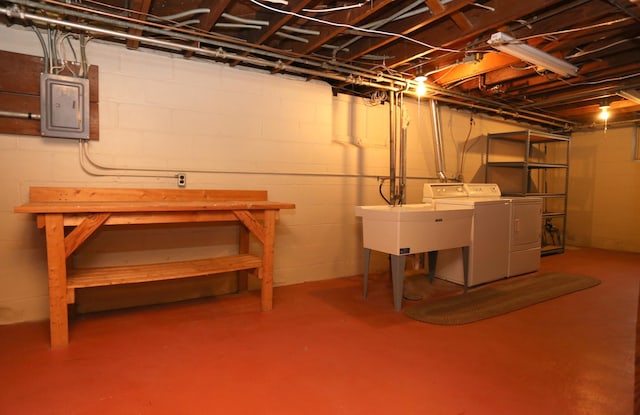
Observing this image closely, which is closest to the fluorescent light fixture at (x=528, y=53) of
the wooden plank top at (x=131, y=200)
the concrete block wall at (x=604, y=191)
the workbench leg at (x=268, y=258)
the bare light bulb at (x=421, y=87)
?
the bare light bulb at (x=421, y=87)

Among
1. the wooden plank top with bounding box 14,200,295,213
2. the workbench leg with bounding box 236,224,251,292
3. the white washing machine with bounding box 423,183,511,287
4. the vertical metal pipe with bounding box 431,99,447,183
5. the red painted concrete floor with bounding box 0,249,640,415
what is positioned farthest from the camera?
the vertical metal pipe with bounding box 431,99,447,183

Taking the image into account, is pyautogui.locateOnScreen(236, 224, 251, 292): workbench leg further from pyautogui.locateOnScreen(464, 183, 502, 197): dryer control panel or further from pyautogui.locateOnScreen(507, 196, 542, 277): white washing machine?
pyautogui.locateOnScreen(507, 196, 542, 277): white washing machine

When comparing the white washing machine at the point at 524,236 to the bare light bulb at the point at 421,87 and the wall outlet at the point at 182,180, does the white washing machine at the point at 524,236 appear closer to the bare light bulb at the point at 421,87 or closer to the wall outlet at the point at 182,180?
the bare light bulb at the point at 421,87

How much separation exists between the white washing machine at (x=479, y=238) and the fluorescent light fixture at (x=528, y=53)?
4.29 feet

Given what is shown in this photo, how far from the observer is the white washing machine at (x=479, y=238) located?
3.55 m

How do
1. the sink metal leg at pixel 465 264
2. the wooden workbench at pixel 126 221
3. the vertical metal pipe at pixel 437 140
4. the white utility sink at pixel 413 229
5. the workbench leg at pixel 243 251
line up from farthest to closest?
1. the vertical metal pipe at pixel 437 140
2. the sink metal leg at pixel 465 264
3. the workbench leg at pixel 243 251
4. the white utility sink at pixel 413 229
5. the wooden workbench at pixel 126 221

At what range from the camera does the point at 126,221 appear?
234 centimetres

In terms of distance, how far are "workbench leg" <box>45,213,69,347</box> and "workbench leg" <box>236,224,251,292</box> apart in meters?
1.41

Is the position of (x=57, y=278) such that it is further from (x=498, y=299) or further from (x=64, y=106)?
(x=498, y=299)

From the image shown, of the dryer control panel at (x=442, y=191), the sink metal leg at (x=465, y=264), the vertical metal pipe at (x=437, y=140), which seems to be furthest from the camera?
the vertical metal pipe at (x=437, y=140)

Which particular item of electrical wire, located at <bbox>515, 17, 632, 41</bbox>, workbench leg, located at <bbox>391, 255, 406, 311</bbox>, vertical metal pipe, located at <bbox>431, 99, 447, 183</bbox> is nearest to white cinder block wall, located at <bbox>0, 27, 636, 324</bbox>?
vertical metal pipe, located at <bbox>431, 99, 447, 183</bbox>

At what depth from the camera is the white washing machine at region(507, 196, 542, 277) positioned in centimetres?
401

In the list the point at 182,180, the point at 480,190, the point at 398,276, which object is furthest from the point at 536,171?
the point at 182,180

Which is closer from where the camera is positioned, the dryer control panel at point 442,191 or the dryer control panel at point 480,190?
the dryer control panel at point 442,191
